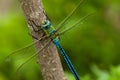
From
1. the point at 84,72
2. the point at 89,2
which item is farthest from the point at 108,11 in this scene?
the point at 84,72

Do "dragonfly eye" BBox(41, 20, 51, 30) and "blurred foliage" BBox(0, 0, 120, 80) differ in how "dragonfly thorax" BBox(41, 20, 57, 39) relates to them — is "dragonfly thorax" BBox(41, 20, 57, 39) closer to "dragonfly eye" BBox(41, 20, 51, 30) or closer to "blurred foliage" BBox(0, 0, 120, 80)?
"dragonfly eye" BBox(41, 20, 51, 30)

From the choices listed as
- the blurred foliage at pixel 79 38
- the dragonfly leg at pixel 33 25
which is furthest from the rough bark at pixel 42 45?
the blurred foliage at pixel 79 38

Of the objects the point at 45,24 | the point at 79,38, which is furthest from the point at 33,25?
the point at 79,38

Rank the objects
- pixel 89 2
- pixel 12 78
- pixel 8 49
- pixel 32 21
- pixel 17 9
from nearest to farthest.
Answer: pixel 32 21 < pixel 12 78 < pixel 8 49 < pixel 89 2 < pixel 17 9

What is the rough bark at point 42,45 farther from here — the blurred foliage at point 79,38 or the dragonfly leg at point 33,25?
the blurred foliage at point 79,38

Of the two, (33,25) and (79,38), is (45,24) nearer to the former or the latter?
(33,25)

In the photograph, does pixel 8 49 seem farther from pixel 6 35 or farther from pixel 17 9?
pixel 17 9
